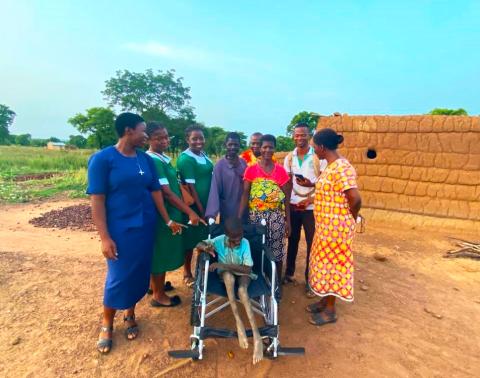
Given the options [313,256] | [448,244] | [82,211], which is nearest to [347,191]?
[313,256]

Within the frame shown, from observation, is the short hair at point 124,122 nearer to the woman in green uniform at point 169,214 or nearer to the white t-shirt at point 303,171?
the woman in green uniform at point 169,214

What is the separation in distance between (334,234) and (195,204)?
142 cm

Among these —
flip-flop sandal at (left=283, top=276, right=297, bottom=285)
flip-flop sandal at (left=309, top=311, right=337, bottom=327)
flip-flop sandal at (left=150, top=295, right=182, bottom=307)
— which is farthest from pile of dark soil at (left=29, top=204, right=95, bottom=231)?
flip-flop sandal at (left=309, top=311, right=337, bottom=327)

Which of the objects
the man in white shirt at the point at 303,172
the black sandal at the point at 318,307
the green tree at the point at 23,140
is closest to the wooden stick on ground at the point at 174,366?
the black sandal at the point at 318,307

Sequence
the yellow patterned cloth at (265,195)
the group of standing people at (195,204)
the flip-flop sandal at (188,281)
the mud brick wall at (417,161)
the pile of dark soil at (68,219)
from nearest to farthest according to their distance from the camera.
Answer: the group of standing people at (195,204) → the yellow patterned cloth at (265,195) → the flip-flop sandal at (188,281) → the mud brick wall at (417,161) → the pile of dark soil at (68,219)

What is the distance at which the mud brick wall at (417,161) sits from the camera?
5832 mm

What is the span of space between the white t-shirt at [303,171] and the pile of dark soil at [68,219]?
4.56m

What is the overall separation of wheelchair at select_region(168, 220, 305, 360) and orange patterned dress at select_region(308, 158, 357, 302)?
49 centimetres

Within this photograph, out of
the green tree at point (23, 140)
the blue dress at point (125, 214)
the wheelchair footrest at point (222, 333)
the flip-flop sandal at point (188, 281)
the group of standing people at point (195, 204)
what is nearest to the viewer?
the wheelchair footrest at point (222, 333)

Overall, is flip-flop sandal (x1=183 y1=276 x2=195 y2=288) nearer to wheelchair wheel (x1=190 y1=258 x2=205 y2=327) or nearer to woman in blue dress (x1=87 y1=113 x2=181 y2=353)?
woman in blue dress (x1=87 y1=113 x2=181 y2=353)

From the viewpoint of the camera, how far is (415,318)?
2943 mm

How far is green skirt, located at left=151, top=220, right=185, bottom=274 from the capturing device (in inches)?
111

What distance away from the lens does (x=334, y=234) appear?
2.53 metres

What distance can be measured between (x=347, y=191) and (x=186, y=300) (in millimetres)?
2000
